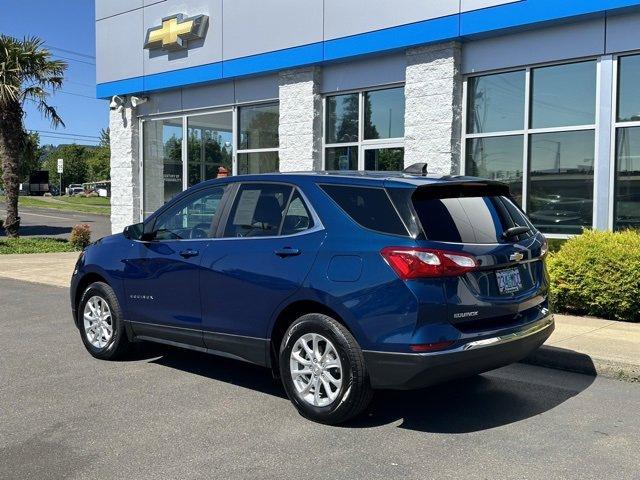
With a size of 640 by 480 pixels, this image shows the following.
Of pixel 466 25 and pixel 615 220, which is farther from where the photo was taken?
pixel 466 25

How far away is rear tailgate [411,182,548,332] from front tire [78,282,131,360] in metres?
3.32

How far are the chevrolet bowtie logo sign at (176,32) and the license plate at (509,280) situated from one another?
12.3 metres

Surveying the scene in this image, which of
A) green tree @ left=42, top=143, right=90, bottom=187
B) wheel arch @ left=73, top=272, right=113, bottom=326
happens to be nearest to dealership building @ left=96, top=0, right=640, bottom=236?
wheel arch @ left=73, top=272, right=113, bottom=326

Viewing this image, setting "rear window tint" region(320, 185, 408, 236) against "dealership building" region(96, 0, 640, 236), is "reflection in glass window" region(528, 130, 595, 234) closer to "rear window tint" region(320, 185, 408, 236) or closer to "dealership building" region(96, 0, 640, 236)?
"dealership building" region(96, 0, 640, 236)

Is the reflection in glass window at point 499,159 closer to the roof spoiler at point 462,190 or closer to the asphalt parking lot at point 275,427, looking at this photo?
the asphalt parking lot at point 275,427

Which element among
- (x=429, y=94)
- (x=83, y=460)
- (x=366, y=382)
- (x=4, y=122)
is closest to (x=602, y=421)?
(x=366, y=382)

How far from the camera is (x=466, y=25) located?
11.0 m

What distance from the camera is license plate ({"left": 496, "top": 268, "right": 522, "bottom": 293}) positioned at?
4555 millimetres

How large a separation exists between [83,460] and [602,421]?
3.60 m

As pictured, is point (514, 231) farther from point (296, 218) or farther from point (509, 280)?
point (296, 218)

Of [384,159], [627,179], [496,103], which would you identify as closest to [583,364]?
[627,179]

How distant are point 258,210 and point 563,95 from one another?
7082mm

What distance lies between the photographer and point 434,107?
1159 cm

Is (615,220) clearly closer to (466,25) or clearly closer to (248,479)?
(466,25)
